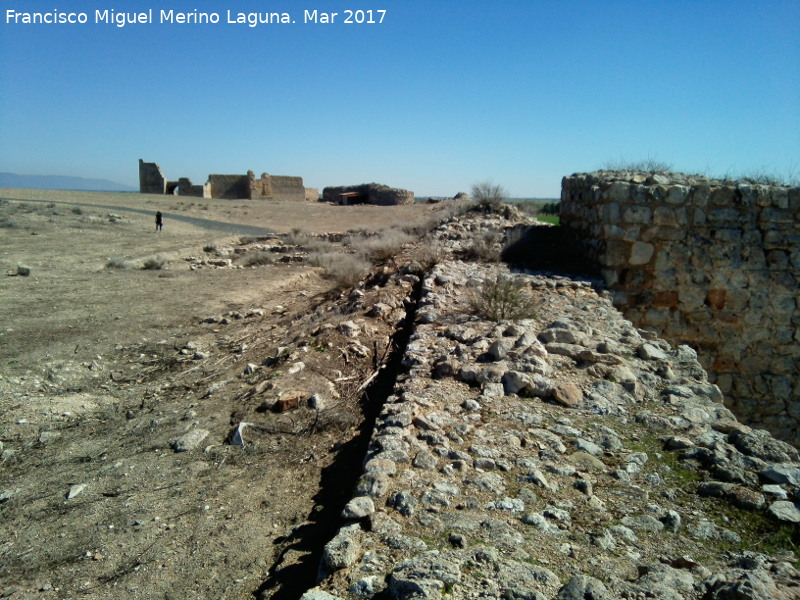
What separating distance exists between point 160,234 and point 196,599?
55.7ft

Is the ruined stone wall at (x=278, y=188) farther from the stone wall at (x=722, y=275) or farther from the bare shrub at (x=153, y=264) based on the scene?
the stone wall at (x=722, y=275)

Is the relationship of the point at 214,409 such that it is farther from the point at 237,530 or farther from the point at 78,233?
the point at 78,233

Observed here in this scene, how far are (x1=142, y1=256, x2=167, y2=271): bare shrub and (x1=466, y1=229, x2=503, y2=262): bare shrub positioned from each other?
7.63 metres

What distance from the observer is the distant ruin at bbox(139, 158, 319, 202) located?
117 feet

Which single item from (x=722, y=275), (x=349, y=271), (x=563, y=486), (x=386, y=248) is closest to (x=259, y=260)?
(x=386, y=248)

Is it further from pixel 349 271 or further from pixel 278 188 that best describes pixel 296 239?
pixel 278 188

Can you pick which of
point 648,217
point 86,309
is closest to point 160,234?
point 86,309

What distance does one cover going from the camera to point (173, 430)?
4.27m

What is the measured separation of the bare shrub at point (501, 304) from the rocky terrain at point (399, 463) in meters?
0.03

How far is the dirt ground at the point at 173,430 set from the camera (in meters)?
2.60

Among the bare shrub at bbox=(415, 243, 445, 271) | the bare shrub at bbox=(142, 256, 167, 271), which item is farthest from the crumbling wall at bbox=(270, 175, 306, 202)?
the bare shrub at bbox=(415, 243, 445, 271)

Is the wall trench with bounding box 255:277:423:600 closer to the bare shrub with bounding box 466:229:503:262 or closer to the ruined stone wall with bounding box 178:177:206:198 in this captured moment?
the bare shrub with bounding box 466:229:503:262

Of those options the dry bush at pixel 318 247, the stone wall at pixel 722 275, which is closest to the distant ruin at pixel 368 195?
the dry bush at pixel 318 247

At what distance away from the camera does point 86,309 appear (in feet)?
26.2
